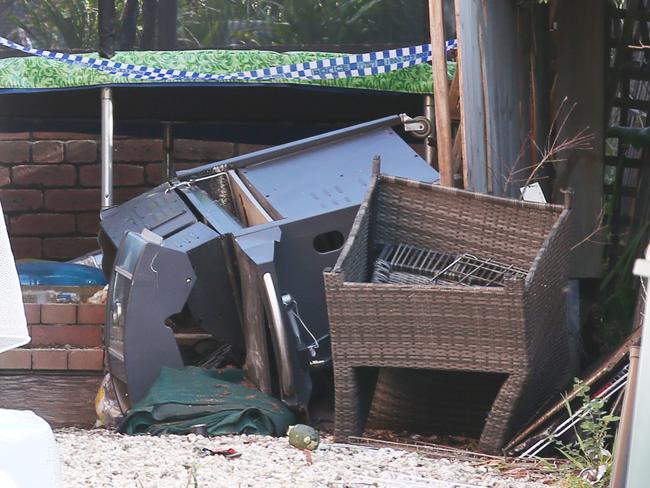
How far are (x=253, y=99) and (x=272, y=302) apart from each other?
7.62 ft

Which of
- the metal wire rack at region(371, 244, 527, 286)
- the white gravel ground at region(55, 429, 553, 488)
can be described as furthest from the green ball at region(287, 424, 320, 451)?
the metal wire rack at region(371, 244, 527, 286)

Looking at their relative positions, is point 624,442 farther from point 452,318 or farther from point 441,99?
point 441,99

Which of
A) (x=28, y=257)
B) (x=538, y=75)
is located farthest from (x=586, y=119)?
(x=28, y=257)

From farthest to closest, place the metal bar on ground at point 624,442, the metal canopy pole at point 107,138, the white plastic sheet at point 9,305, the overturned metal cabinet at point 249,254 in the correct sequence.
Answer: the metal canopy pole at point 107,138
the overturned metal cabinet at point 249,254
the metal bar on ground at point 624,442
the white plastic sheet at point 9,305

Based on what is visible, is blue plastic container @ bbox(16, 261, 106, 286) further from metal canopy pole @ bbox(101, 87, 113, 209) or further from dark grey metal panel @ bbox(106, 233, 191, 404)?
dark grey metal panel @ bbox(106, 233, 191, 404)

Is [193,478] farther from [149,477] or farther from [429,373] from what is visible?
[429,373]

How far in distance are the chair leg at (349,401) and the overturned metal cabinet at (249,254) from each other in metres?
0.40

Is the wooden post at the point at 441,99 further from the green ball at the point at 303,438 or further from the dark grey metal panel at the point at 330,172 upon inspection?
the green ball at the point at 303,438

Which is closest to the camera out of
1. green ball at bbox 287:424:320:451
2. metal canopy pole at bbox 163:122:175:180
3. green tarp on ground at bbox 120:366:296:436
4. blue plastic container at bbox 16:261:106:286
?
green ball at bbox 287:424:320:451

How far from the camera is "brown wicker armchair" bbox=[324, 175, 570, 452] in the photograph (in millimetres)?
4320

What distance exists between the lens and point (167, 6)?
7477 mm

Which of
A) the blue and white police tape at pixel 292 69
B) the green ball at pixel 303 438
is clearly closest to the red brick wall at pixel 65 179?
the blue and white police tape at pixel 292 69

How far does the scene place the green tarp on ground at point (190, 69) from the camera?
6.18m

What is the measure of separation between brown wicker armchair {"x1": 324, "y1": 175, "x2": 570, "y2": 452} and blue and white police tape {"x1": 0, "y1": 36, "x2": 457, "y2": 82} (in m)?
1.50
